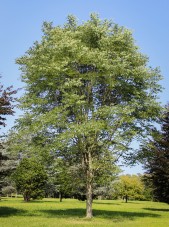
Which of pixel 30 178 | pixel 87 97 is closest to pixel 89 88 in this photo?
pixel 87 97

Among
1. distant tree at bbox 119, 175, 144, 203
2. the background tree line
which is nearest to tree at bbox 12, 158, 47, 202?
the background tree line

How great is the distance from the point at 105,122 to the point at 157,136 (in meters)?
5.72

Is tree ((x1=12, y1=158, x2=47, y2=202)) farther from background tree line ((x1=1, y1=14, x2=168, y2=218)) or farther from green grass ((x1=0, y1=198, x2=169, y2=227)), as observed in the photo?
background tree line ((x1=1, y1=14, x2=168, y2=218))

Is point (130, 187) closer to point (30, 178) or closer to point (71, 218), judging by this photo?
point (30, 178)

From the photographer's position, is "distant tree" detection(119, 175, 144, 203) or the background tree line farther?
"distant tree" detection(119, 175, 144, 203)

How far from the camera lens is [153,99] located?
94.8 feet

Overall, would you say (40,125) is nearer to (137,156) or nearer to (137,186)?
(137,156)

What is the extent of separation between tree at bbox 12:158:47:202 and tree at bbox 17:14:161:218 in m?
26.8

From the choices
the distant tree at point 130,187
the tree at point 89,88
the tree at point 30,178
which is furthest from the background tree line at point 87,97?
the distant tree at point 130,187

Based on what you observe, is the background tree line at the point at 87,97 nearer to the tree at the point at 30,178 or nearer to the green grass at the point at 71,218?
the green grass at the point at 71,218

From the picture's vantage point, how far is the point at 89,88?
2892 cm

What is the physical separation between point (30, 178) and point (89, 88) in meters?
31.0

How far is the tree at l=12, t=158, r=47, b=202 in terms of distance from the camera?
181 ft

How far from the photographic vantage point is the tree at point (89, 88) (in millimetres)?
26750
